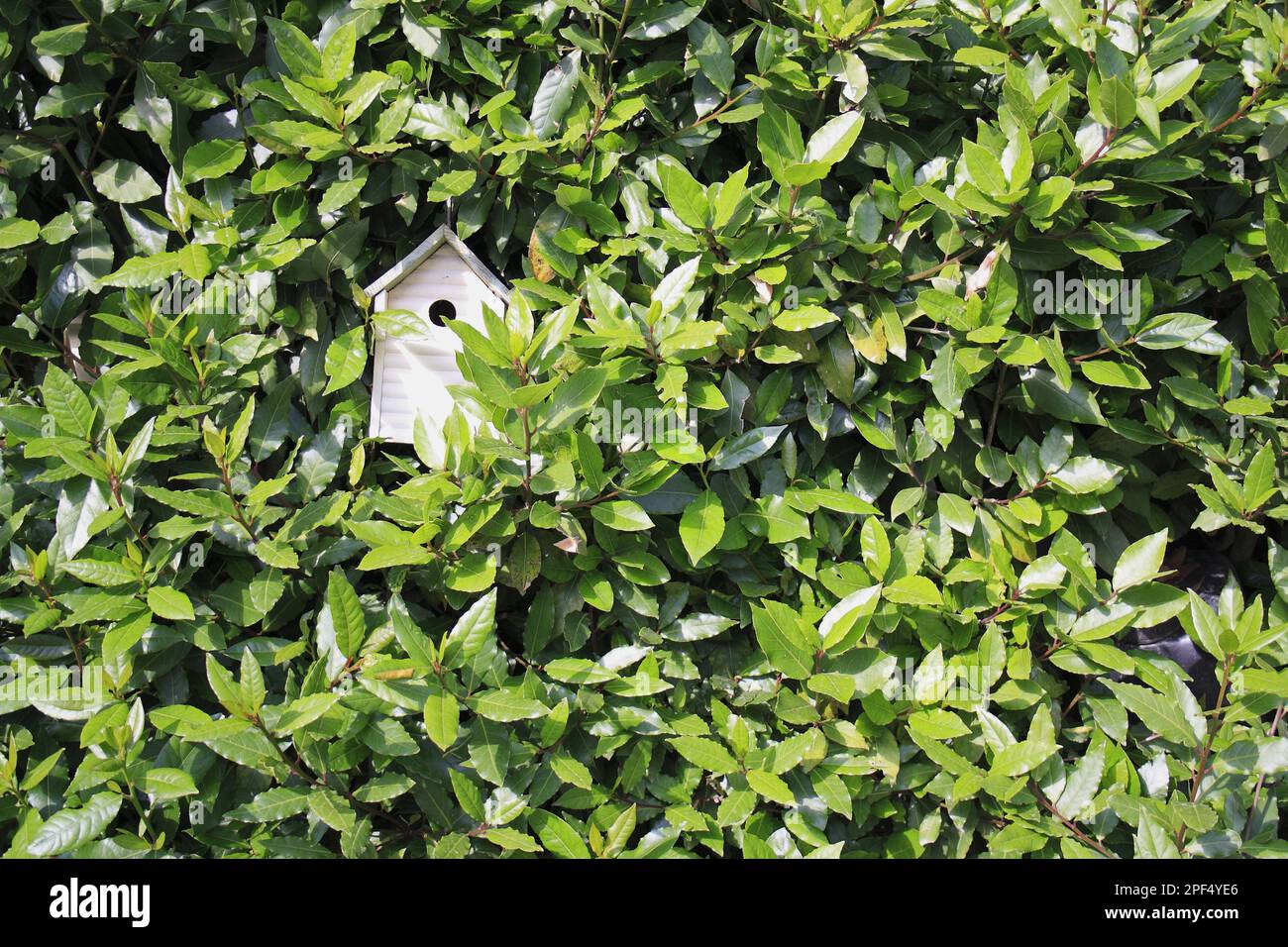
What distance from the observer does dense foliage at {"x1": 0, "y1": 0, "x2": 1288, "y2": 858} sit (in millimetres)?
2197

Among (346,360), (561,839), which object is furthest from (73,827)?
(346,360)

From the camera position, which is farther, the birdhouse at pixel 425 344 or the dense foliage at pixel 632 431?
the birdhouse at pixel 425 344

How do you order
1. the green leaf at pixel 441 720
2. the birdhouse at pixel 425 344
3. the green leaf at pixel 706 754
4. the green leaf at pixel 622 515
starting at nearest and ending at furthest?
the green leaf at pixel 441 720, the green leaf at pixel 622 515, the green leaf at pixel 706 754, the birdhouse at pixel 425 344

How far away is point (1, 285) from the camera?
94.0 inches

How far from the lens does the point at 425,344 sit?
2383 mm

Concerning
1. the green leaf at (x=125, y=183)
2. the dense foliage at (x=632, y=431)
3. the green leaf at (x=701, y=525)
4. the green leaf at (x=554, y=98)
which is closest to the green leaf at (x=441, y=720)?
the dense foliage at (x=632, y=431)

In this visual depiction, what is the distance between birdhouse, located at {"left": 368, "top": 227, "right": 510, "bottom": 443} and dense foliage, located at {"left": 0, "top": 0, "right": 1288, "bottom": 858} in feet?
0.22

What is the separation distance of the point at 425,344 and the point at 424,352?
0.02 meters

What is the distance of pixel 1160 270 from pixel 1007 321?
0.47 meters

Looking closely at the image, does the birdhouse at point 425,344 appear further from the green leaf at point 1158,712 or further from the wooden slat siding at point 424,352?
the green leaf at point 1158,712

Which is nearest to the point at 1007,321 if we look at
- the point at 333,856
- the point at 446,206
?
the point at 446,206

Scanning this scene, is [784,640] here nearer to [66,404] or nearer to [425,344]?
[425,344]

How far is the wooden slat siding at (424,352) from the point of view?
7.82ft

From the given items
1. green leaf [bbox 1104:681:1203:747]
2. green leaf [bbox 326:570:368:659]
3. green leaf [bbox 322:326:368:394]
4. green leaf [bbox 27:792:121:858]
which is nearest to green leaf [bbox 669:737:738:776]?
green leaf [bbox 326:570:368:659]
